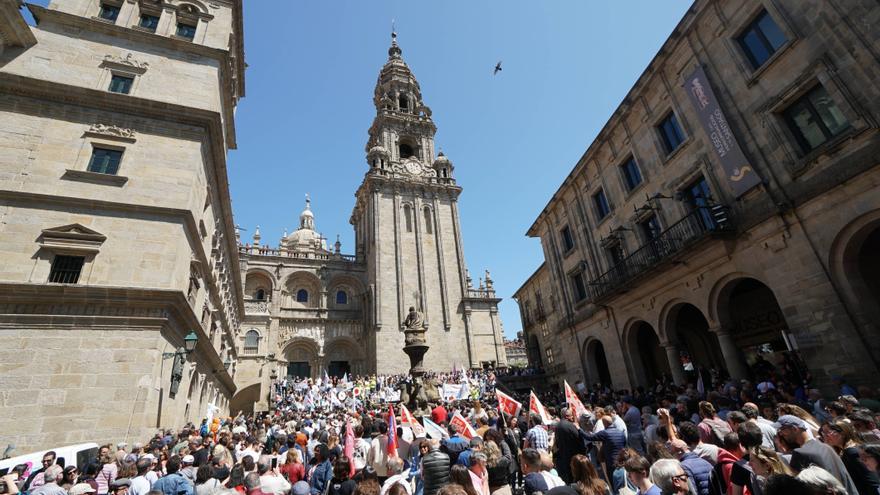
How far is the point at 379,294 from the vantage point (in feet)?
121

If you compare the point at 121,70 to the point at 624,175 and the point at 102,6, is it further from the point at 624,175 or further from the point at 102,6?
the point at 624,175

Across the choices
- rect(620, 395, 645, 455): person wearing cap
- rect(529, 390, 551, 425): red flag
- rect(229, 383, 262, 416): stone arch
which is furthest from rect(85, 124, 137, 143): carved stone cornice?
rect(229, 383, 262, 416): stone arch

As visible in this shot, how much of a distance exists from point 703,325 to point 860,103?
11.1 m

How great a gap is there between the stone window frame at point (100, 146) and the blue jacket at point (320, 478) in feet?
38.8

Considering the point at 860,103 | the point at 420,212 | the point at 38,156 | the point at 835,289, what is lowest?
the point at 835,289

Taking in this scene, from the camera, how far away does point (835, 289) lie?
9695 mm

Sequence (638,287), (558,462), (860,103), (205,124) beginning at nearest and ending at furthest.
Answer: (558,462)
(860,103)
(205,124)
(638,287)

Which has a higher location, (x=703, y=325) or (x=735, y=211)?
(x=735, y=211)

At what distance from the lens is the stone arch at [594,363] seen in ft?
67.5

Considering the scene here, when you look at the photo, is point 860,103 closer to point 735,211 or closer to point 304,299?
point 735,211

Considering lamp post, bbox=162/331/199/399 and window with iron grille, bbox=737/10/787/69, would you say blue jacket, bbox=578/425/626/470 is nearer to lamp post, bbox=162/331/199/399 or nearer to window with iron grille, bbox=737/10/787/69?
lamp post, bbox=162/331/199/399

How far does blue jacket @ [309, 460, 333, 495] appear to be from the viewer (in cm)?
617

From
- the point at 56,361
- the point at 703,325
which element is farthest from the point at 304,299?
the point at 703,325

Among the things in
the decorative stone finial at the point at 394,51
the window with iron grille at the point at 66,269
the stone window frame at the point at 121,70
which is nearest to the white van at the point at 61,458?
the window with iron grille at the point at 66,269
